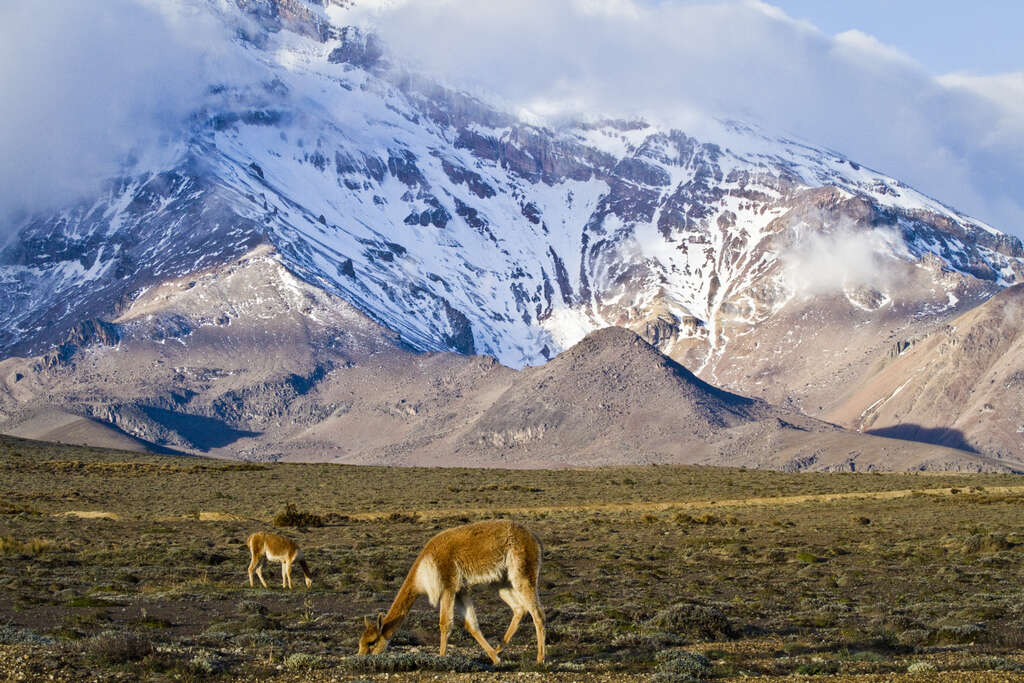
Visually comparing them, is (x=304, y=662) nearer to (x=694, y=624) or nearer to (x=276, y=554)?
(x=694, y=624)

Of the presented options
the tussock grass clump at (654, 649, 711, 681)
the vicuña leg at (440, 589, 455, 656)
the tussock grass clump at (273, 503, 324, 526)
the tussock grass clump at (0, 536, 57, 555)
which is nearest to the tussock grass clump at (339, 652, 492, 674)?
the vicuña leg at (440, 589, 455, 656)

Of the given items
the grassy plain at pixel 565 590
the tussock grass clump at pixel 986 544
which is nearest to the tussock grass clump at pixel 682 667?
the grassy plain at pixel 565 590

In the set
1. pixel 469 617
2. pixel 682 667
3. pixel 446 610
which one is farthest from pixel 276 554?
pixel 682 667

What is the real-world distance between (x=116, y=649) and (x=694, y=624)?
36.3ft

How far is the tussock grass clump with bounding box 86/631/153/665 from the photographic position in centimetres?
1931

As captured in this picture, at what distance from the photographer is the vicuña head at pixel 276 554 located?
1229 inches

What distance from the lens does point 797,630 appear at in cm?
2534

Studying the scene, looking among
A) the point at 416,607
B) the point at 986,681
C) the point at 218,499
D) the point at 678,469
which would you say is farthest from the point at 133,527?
the point at 678,469

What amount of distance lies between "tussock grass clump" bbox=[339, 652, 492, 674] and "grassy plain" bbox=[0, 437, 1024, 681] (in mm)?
37

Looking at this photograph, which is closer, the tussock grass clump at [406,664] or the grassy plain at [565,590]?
the tussock grass clump at [406,664]

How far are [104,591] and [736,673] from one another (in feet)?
54.5

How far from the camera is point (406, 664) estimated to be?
19.5m

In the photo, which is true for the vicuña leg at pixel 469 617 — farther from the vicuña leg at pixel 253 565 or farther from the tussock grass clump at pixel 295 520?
the tussock grass clump at pixel 295 520

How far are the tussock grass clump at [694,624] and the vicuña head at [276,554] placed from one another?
9.87 metres
